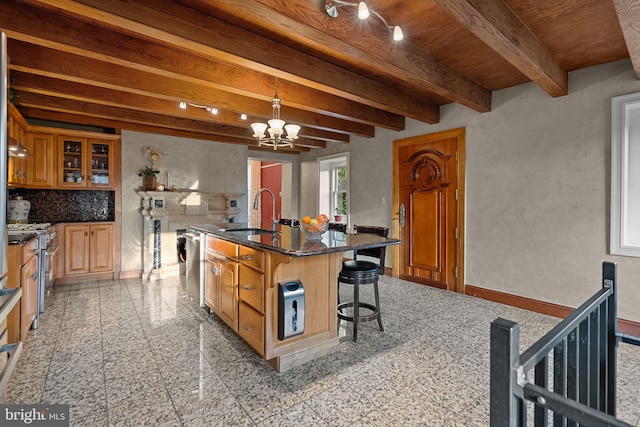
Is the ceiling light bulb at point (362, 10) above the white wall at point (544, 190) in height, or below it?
above

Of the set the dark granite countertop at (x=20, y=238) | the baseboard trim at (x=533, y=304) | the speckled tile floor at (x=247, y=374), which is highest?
the dark granite countertop at (x=20, y=238)

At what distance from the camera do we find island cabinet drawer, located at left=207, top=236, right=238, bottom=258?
2658 millimetres

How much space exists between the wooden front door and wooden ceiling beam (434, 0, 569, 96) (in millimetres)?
1341

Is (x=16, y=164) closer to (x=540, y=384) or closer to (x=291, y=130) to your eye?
(x=291, y=130)

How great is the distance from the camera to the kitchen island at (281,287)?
85.5 inches

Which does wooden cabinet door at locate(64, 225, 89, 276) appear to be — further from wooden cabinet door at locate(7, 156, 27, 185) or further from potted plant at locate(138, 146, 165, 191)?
potted plant at locate(138, 146, 165, 191)

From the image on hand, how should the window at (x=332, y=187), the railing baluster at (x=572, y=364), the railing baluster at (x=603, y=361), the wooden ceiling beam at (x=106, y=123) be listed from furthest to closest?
the window at (x=332, y=187)
the wooden ceiling beam at (x=106, y=123)
the railing baluster at (x=603, y=361)
the railing baluster at (x=572, y=364)

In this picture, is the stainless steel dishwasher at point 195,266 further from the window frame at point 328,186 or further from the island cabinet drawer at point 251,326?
the window frame at point 328,186

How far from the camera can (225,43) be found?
231 cm

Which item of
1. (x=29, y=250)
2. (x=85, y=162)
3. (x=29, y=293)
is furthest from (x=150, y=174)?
(x=29, y=293)

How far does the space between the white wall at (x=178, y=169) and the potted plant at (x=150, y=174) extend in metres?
0.07

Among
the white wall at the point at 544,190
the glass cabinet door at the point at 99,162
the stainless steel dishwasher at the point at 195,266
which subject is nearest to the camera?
the white wall at the point at 544,190

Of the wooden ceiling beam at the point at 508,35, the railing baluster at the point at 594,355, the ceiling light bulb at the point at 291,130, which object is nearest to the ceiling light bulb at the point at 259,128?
the ceiling light bulb at the point at 291,130

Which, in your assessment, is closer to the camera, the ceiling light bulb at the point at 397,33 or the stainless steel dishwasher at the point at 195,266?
the ceiling light bulb at the point at 397,33
